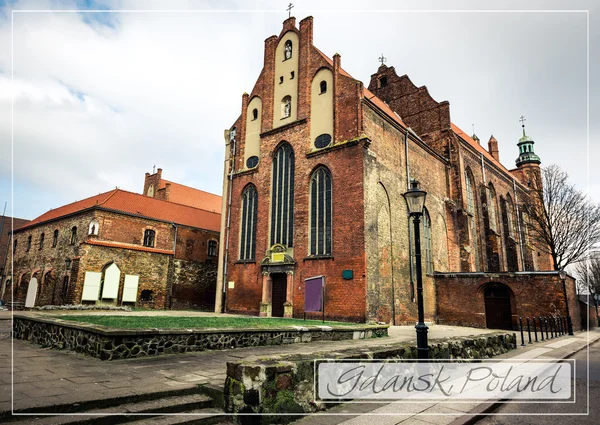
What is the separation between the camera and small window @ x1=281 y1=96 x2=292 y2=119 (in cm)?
2268

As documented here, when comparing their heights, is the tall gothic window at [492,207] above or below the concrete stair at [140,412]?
above

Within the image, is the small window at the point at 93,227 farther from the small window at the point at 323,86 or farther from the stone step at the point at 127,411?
the stone step at the point at 127,411

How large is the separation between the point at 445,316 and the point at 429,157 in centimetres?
1051

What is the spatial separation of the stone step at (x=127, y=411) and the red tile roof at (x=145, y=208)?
2362cm

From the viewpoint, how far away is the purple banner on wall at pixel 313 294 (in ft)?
58.2

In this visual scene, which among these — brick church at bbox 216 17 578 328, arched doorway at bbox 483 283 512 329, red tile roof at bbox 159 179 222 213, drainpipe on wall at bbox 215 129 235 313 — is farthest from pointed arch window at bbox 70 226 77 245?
arched doorway at bbox 483 283 512 329

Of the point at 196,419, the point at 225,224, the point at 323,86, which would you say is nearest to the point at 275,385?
the point at 196,419

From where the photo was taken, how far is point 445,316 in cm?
2214

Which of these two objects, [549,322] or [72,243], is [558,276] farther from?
[72,243]

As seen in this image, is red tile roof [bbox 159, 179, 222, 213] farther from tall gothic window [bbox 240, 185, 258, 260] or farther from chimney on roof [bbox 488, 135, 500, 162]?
chimney on roof [bbox 488, 135, 500, 162]

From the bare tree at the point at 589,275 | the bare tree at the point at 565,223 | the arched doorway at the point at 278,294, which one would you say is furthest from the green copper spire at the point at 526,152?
the arched doorway at the point at 278,294

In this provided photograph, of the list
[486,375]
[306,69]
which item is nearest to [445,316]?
[486,375]

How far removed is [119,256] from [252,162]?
11265 mm

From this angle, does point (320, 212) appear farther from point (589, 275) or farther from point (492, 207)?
point (589, 275)
